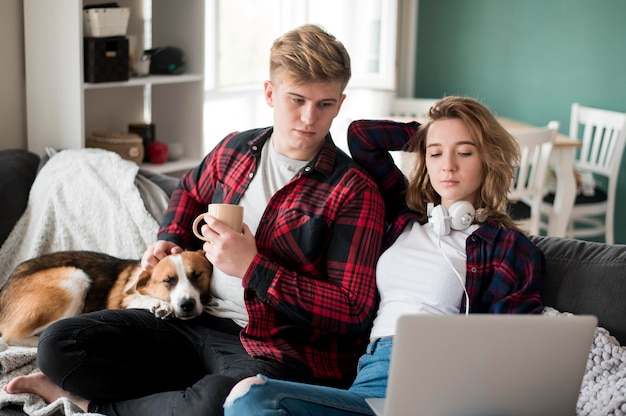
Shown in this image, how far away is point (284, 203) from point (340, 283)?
0.81ft

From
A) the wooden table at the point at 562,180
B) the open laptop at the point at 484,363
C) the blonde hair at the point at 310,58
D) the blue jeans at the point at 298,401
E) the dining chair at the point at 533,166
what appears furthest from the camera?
the wooden table at the point at 562,180

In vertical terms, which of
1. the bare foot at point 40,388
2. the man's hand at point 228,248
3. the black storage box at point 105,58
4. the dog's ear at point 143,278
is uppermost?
the black storage box at point 105,58

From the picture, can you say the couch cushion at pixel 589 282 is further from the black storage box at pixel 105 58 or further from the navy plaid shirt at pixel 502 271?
the black storage box at pixel 105 58

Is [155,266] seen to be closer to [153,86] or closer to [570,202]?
[153,86]

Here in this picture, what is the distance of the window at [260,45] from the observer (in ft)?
14.4

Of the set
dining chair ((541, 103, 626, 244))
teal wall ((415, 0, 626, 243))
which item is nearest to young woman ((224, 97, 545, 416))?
dining chair ((541, 103, 626, 244))

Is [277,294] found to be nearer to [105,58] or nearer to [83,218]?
[83,218]

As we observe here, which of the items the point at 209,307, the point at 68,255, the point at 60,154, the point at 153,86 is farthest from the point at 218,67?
the point at 209,307

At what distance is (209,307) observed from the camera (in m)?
2.11

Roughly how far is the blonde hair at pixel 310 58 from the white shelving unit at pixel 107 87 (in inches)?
47.6

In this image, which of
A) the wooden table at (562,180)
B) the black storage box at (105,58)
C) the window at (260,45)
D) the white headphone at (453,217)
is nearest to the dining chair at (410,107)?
the window at (260,45)

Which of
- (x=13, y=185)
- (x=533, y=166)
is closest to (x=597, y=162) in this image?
(x=533, y=166)

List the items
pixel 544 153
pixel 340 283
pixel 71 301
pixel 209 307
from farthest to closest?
pixel 544 153
pixel 71 301
pixel 209 307
pixel 340 283

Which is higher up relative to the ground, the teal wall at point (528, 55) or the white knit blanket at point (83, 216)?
the teal wall at point (528, 55)
